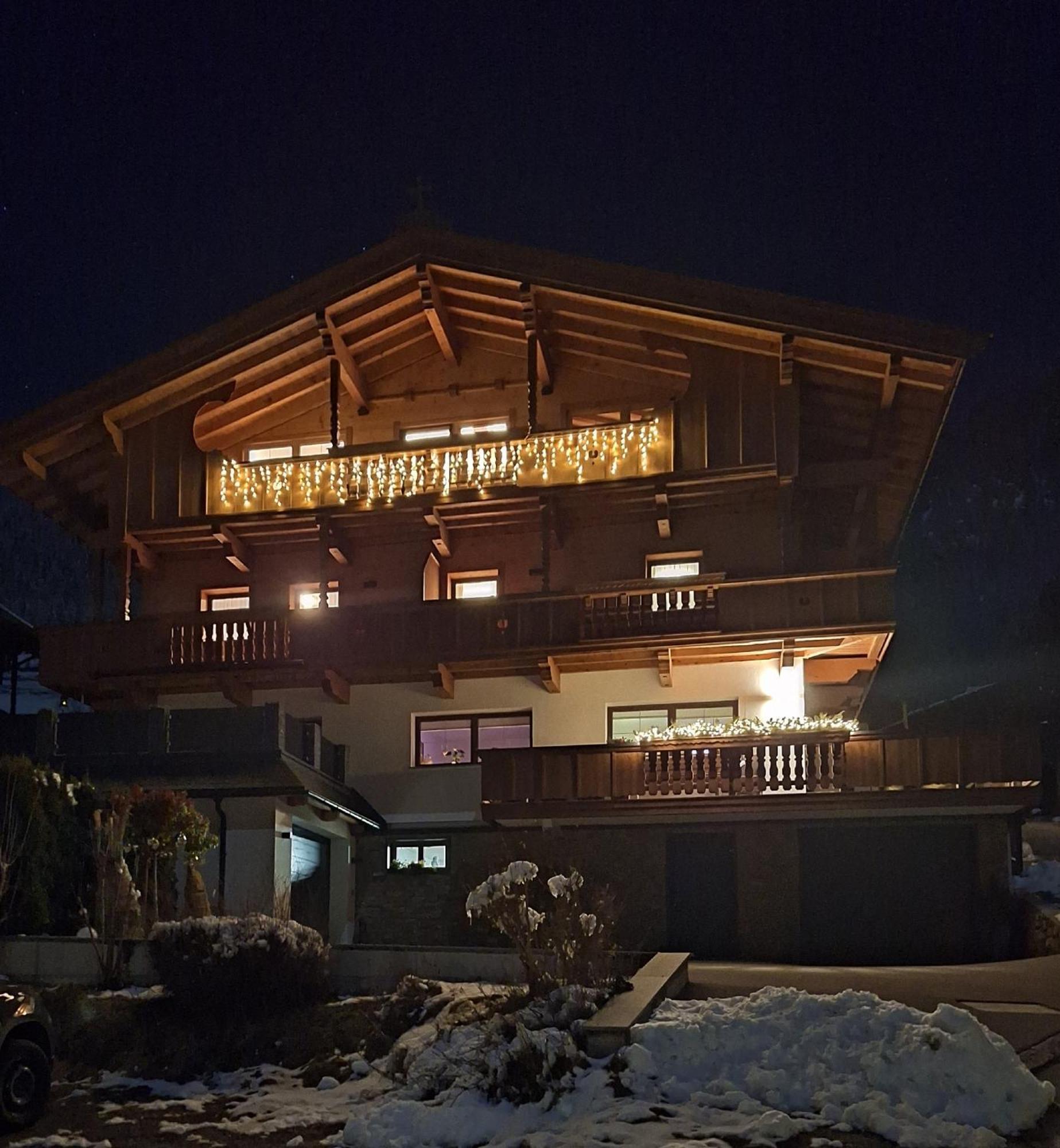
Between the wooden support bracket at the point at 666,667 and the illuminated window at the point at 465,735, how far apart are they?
8.27 ft

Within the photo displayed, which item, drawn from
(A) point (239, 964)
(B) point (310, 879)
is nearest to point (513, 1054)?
(A) point (239, 964)

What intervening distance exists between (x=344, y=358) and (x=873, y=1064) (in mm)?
20310

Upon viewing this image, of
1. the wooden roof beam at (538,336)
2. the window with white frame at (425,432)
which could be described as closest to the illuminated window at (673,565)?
the wooden roof beam at (538,336)

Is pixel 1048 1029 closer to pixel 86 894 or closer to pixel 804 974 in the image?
pixel 804 974

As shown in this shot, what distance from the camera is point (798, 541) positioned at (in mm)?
27438

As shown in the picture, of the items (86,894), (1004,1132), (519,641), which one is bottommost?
(1004,1132)

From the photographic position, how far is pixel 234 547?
93.1 feet

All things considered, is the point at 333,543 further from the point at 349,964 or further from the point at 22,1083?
the point at 22,1083

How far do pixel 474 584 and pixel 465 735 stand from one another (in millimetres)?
2924

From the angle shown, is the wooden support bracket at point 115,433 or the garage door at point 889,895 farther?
the wooden support bracket at point 115,433

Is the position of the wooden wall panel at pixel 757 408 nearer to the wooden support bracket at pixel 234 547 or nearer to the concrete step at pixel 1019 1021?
the wooden support bracket at pixel 234 547

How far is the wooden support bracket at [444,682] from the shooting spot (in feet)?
87.0

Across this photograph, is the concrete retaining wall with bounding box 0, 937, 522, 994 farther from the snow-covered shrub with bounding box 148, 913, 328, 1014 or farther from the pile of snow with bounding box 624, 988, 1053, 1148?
the pile of snow with bounding box 624, 988, 1053, 1148

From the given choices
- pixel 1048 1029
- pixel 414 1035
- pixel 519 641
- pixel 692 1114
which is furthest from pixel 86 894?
pixel 1048 1029
